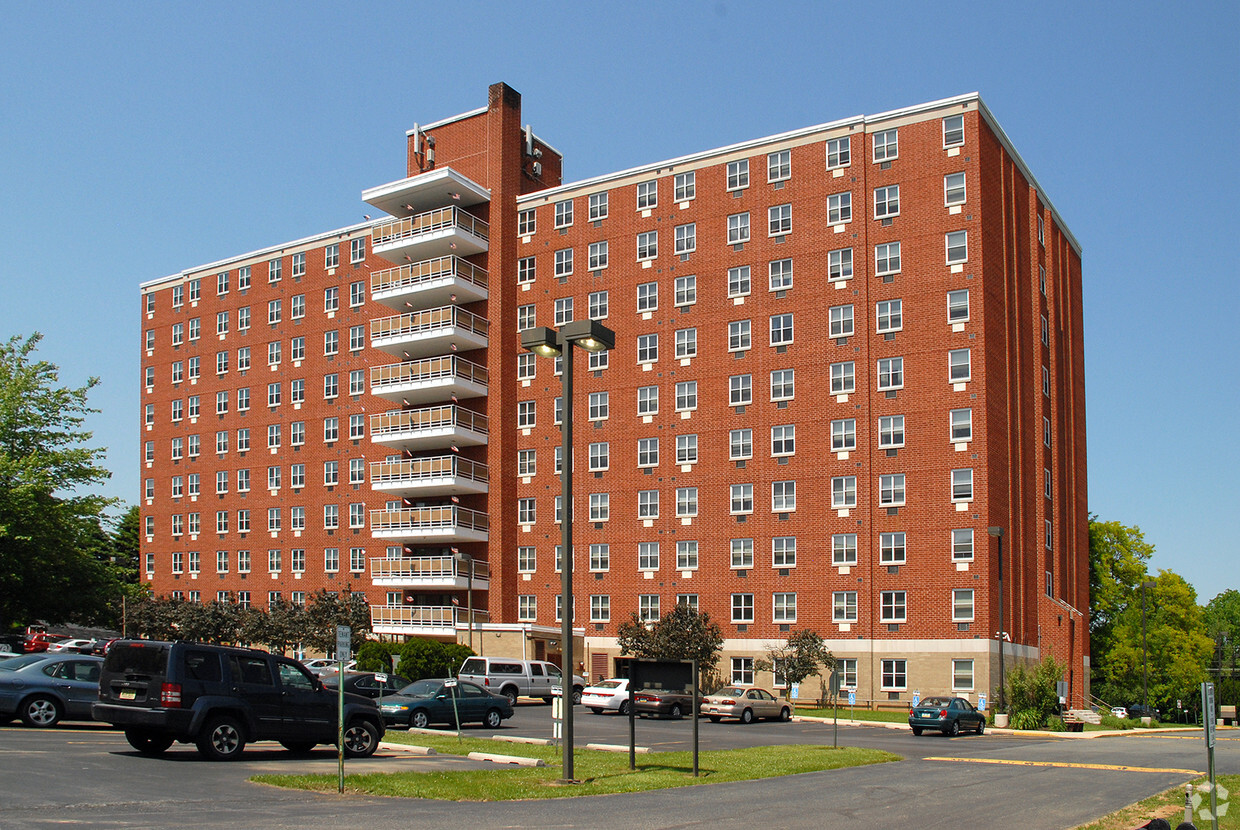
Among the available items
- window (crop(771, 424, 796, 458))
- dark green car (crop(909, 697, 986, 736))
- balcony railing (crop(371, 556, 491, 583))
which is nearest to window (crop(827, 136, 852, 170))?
window (crop(771, 424, 796, 458))

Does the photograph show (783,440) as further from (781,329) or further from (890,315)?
(890,315)

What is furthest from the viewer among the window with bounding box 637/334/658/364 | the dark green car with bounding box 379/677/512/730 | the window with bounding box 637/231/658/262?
the window with bounding box 637/231/658/262

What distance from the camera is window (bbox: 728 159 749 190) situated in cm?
5953

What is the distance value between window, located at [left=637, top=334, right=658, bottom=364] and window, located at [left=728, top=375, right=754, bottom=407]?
4764 millimetres

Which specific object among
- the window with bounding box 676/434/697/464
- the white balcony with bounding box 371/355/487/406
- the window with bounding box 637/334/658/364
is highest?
the window with bounding box 637/334/658/364

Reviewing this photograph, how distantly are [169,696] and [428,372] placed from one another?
46.1 metres

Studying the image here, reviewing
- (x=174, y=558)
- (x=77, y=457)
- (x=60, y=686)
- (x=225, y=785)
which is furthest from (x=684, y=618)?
(x=174, y=558)

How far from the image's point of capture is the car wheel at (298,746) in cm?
2182

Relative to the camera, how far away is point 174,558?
81.1 metres

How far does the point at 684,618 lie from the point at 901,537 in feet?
35.4

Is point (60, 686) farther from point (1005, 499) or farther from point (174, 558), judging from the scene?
point (174, 558)

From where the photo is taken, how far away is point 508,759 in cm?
2383

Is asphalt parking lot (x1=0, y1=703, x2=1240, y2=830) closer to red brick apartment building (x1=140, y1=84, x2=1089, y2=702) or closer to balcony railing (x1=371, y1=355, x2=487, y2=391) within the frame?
red brick apartment building (x1=140, y1=84, x2=1089, y2=702)

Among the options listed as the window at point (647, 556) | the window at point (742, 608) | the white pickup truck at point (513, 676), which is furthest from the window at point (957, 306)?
the white pickup truck at point (513, 676)
